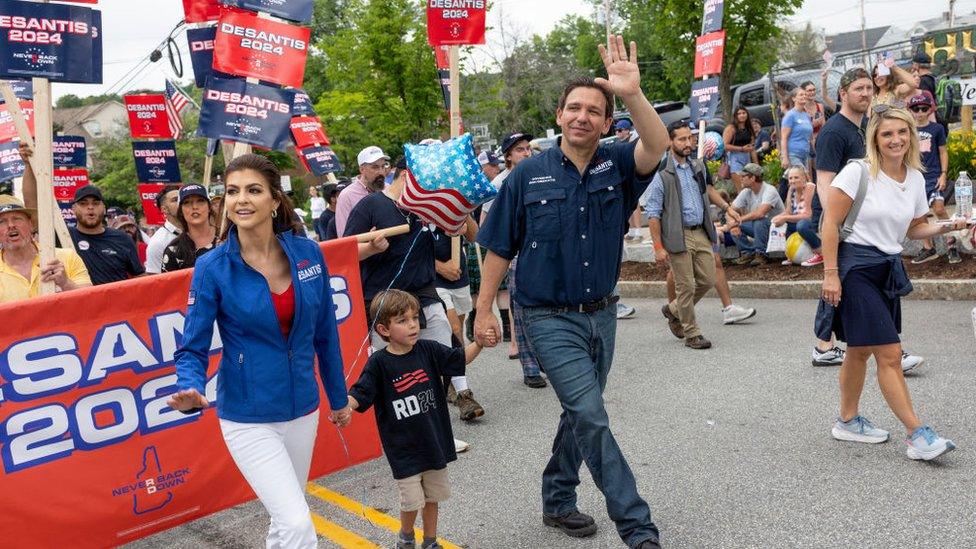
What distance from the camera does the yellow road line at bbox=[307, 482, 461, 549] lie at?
4827mm

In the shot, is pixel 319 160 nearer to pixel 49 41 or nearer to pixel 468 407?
pixel 468 407

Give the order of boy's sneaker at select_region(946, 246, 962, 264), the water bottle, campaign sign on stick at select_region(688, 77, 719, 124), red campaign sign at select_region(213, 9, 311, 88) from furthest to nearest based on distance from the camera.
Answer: campaign sign on stick at select_region(688, 77, 719, 124)
boy's sneaker at select_region(946, 246, 962, 264)
the water bottle
red campaign sign at select_region(213, 9, 311, 88)

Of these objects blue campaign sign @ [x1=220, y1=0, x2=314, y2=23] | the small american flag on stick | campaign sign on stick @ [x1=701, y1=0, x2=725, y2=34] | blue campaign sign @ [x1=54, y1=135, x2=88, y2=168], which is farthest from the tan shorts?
blue campaign sign @ [x1=54, y1=135, x2=88, y2=168]

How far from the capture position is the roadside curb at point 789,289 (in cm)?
932

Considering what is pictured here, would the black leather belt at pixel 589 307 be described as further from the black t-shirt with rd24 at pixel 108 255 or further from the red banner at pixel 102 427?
the black t-shirt with rd24 at pixel 108 255

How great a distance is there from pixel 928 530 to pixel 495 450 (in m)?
2.77

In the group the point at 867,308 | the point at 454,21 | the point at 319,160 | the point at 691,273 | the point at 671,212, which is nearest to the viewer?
the point at 867,308

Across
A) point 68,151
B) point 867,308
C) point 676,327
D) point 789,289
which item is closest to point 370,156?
point 676,327

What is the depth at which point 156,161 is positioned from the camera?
500 inches

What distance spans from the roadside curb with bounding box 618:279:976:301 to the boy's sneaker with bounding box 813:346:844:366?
2.80m

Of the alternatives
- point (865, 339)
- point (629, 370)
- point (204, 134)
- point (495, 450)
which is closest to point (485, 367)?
point (629, 370)

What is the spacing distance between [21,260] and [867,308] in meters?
5.00

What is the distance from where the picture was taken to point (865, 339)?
16.9 feet

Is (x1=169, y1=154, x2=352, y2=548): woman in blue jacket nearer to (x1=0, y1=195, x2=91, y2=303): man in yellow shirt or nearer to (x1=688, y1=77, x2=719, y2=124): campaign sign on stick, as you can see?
(x1=0, y1=195, x2=91, y2=303): man in yellow shirt
